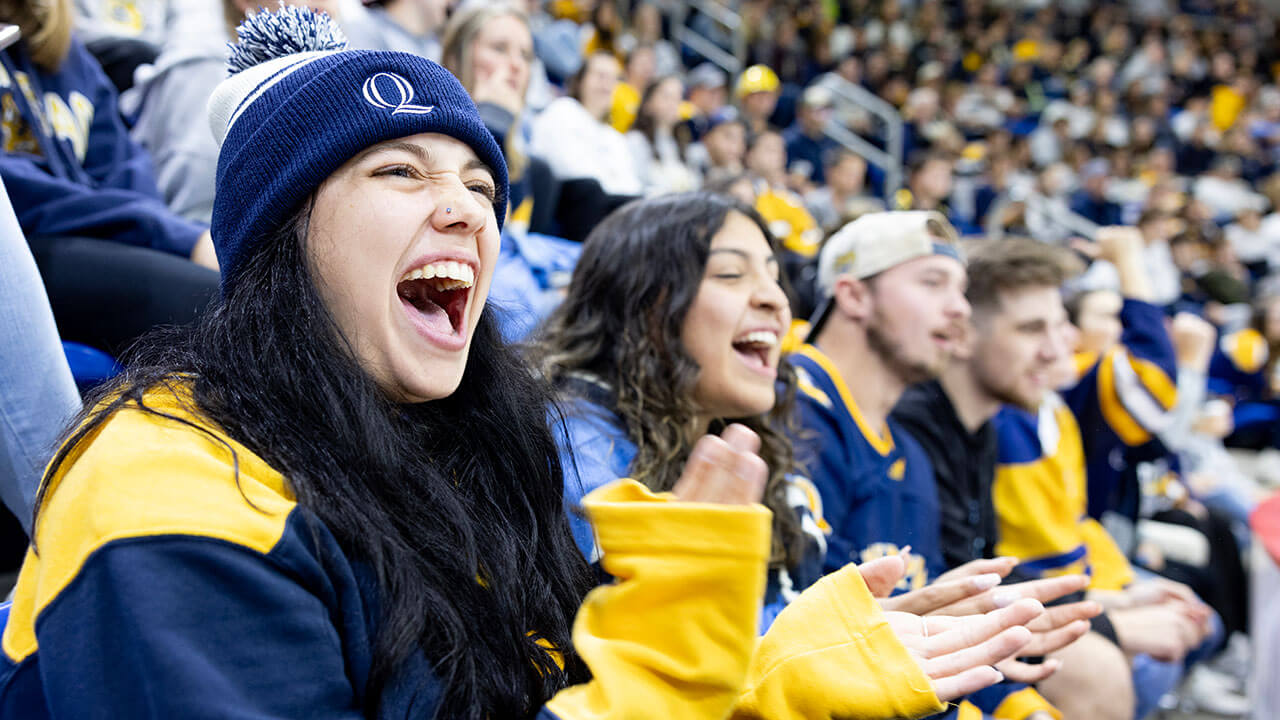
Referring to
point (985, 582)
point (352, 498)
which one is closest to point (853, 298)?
point (985, 582)

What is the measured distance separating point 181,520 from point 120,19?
10.8ft

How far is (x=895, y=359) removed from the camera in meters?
2.74

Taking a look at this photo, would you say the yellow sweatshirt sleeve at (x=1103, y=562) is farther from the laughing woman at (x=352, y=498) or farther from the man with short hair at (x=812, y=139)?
the man with short hair at (x=812, y=139)

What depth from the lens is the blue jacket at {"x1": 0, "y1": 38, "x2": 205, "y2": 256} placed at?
1.88 meters

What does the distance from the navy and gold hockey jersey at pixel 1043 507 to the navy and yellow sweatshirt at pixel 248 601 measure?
225cm

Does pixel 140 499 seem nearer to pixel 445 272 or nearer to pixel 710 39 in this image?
pixel 445 272

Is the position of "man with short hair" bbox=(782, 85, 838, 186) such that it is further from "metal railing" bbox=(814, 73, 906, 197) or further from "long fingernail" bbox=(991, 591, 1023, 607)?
"long fingernail" bbox=(991, 591, 1023, 607)

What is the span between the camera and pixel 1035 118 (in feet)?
42.3

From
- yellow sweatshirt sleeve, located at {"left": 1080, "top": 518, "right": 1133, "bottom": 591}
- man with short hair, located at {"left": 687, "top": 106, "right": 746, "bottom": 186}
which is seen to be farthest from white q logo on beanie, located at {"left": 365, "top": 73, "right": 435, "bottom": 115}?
man with short hair, located at {"left": 687, "top": 106, "right": 746, "bottom": 186}

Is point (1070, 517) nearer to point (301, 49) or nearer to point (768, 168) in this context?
point (301, 49)

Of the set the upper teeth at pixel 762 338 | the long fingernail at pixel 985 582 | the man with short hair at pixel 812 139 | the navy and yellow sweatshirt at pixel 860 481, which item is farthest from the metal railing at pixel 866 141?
the long fingernail at pixel 985 582

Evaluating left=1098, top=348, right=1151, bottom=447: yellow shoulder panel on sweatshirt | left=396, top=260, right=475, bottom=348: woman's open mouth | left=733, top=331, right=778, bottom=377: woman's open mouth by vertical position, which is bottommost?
left=1098, top=348, right=1151, bottom=447: yellow shoulder panel on sweatshirt

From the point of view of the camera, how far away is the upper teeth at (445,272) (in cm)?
120

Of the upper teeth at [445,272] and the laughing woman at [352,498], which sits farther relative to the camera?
the upper teeth at [445,272]
